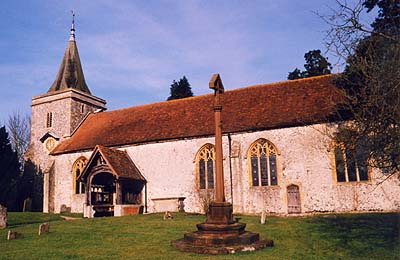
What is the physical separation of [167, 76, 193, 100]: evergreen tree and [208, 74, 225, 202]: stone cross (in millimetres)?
31286

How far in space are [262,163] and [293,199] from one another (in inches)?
113

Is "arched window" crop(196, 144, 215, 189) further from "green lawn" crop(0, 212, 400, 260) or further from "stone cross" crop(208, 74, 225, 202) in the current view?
"stone cross" crop(208, 74, 225, 202)

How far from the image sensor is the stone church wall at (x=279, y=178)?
19391mm

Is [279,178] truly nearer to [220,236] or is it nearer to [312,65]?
[220,236]

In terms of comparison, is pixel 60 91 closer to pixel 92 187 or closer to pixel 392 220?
pixel 92 187

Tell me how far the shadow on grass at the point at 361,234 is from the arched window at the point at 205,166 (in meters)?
8.96

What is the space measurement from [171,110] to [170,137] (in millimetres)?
4032

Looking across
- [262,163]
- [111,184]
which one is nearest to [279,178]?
[262,163]

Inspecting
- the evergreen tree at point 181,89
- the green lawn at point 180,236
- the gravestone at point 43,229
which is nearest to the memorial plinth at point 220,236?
the green lawn at point 180,236

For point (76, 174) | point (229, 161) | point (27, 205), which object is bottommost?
point (27, 205)

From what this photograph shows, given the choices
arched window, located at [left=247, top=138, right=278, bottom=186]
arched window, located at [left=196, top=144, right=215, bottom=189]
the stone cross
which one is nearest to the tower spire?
arched window, located at [left=196, top=144, right=215, bottom=189]

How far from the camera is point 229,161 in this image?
22391mm

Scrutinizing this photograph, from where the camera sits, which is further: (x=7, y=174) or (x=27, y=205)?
(x=7, y=174)

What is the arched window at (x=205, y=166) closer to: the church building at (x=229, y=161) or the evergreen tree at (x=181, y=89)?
the church building at (x=229, y=161)
